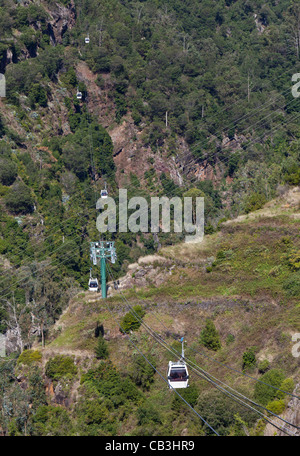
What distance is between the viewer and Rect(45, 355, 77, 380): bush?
160 feet

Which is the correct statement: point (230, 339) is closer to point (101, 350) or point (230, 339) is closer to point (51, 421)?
point (101, 350)

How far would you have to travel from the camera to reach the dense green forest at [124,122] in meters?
90.7

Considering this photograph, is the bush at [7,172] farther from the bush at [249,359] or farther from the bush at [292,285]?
the bush at [249,359]

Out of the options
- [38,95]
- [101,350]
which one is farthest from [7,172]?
[101,350]

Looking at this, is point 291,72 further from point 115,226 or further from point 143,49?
point 115,226

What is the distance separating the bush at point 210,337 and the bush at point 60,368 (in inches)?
398

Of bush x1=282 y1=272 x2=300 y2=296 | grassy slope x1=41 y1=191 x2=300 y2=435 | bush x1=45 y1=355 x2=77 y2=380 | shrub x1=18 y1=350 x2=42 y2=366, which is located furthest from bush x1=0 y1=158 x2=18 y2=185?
bush x1=282 y1=272 x2=300 y2=296

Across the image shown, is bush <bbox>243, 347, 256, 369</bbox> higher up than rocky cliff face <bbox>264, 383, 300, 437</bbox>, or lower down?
higher up

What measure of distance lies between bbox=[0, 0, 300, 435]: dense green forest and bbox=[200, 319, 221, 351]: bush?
12587 millimetres

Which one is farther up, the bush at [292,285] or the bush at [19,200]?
the bush at [19,200]

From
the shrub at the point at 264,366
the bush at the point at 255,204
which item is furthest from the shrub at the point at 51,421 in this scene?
the bush at the point at 255,204

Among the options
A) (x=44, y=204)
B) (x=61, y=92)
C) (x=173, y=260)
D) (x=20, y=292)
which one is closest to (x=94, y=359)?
(x=173, y=260)

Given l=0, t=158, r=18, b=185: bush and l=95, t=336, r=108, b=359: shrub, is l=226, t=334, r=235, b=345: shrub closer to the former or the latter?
l=95, t=336, r=108, b=359: shrub

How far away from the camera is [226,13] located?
513 ft
